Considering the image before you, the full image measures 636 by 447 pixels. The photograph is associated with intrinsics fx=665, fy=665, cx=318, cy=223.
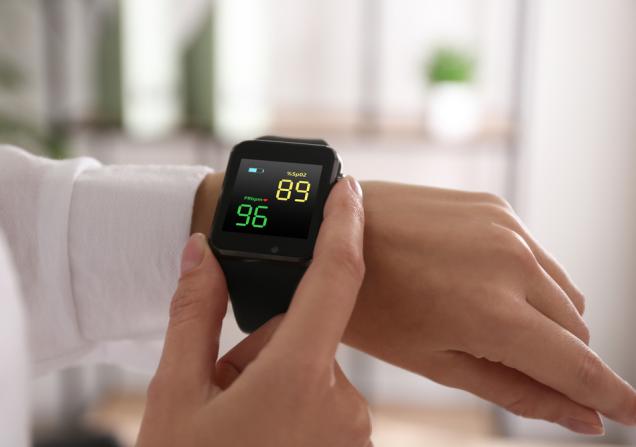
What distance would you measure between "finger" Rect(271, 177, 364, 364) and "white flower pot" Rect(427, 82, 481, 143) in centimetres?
213

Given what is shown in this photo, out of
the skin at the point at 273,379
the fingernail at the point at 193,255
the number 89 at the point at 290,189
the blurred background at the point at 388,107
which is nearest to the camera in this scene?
the skin at the point at 273,379

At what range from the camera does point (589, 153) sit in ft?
8.63

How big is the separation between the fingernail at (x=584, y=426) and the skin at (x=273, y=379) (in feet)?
0.96

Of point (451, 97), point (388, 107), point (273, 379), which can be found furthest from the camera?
point (388, 107)

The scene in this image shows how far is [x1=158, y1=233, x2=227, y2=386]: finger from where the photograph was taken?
0.53 m

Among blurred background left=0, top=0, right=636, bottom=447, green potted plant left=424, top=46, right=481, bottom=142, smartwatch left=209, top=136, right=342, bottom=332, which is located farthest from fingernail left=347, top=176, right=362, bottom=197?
green potted plant left=424, top=46, right=481, bottom=142

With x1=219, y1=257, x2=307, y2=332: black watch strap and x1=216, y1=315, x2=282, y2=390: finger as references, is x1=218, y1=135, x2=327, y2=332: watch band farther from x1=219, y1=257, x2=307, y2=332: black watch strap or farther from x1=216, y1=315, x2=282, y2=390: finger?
x1=216, y1=315, x2=282, y2=390: finger

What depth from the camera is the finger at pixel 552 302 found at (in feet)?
2.33

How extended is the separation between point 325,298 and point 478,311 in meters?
0.25

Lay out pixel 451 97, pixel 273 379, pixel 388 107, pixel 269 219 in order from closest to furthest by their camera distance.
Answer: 1. pixel 273 379
2. pixel 269 219
3. pixel 451 97
4. pixel 388 107

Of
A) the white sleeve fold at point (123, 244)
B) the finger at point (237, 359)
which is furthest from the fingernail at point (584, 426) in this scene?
the white sleeve fold at point (123, 244)

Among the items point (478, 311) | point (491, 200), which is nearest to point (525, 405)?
point (478, 311)

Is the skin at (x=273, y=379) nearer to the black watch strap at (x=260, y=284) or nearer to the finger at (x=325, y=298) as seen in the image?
the finger at (x=325, y=298)

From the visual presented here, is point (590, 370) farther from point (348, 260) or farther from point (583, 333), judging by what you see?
point (348, 260)
